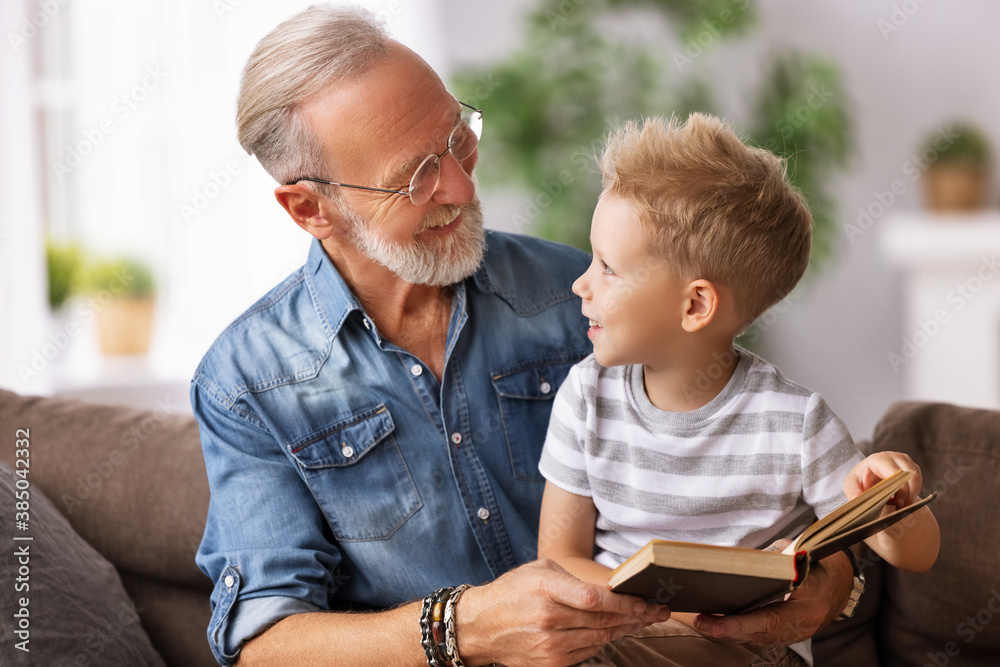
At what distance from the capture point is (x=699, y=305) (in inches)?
50.7

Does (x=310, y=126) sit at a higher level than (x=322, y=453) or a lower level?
higher

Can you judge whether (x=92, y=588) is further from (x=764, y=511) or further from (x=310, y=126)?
(x=764, y=511)

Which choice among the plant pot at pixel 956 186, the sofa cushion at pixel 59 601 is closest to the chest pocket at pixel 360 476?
the sofa cushion at pixel 59 601

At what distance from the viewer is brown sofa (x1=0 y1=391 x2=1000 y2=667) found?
1627 mm

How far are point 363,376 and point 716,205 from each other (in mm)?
690

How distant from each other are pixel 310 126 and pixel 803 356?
3574 mm

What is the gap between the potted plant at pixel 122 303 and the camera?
3867mm

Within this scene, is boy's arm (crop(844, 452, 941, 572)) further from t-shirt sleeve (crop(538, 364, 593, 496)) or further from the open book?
t-shirt sleeve (crop(538, 364, 593, 496))

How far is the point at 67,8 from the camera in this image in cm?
391

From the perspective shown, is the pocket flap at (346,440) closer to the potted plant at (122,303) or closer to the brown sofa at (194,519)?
the brown sofa at (194,519)

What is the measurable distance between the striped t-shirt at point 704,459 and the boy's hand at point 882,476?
0.09 m

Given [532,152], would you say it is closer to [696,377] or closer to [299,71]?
[299,71]

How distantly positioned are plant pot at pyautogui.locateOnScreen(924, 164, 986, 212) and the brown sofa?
2.83 m

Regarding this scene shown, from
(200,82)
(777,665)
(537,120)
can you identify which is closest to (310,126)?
(777,665)
